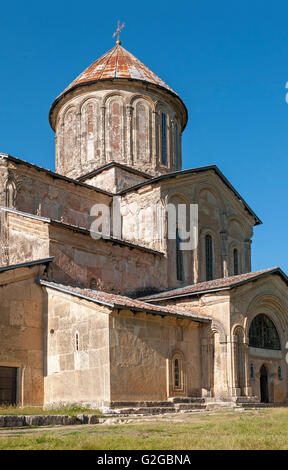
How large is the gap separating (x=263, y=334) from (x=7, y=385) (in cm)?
1017

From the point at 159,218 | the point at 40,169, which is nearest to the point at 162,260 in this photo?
the point at 159,218

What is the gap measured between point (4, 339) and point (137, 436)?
8933 millimetres

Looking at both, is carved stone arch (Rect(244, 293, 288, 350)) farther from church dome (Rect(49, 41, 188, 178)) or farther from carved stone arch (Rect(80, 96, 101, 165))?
carved stone arch (Rect(80, 96, 101, 165))

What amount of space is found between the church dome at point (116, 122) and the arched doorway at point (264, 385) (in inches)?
435

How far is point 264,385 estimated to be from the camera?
909 inches

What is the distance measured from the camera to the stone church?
1811 cm

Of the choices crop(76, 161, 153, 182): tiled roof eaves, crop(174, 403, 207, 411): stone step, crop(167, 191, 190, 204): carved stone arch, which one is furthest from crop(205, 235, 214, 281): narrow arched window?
crop(174, 403, 207, 411): stone step

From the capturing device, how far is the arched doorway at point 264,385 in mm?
22828

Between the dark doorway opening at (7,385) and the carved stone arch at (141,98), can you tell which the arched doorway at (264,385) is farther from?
the carved stone arch at (141,98)

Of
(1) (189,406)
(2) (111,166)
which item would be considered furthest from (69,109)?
(1) (189,406)

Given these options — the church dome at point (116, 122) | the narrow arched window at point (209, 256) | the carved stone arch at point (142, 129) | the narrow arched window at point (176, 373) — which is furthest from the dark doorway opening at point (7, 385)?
the carved stone arch at point (142, 129)

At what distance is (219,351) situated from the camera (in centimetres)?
2097

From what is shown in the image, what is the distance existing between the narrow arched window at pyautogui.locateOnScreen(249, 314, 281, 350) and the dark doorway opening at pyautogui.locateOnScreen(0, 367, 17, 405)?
8.90 metres
